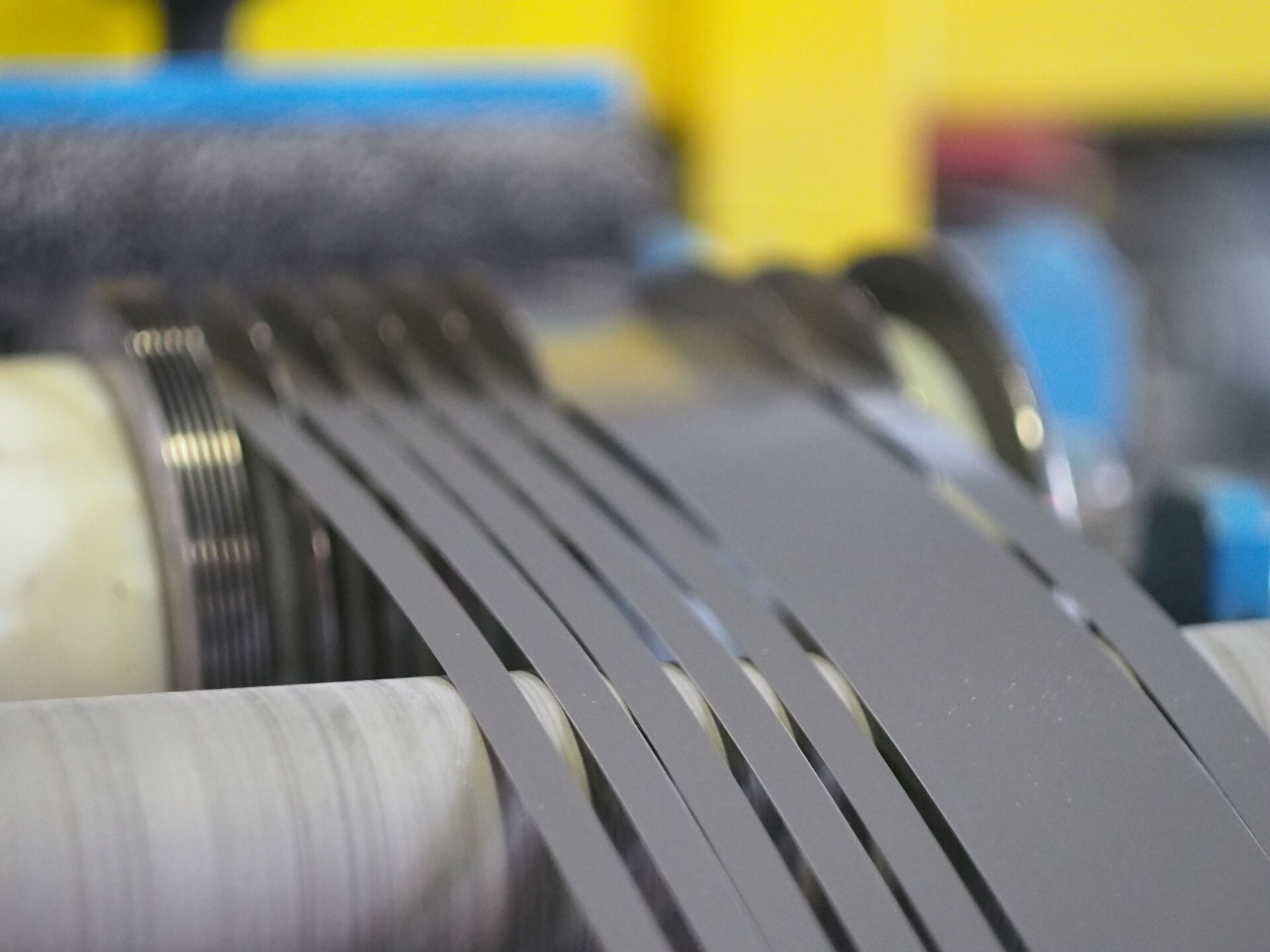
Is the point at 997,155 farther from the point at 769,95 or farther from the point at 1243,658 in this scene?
the point at 1243,658

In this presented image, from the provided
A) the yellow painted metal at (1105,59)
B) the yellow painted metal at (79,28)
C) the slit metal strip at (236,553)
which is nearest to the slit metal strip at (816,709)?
the slit metal strip at (236,553)

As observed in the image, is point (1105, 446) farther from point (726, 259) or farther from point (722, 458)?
point (722, 458)

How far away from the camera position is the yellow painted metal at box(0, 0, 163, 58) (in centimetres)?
110

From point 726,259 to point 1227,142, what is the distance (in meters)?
1.19

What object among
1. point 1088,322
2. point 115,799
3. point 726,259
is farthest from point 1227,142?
point 115,799

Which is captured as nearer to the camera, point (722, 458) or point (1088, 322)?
point (722, 458)

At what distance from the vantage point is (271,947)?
1.26ft

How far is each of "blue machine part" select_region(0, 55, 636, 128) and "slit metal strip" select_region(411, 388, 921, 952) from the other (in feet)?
1.58

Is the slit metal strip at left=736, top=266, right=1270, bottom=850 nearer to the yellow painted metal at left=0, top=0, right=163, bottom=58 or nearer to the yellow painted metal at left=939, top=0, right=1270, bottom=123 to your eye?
the yellow painted metal at left=0, top=0, right=163, bottom=58

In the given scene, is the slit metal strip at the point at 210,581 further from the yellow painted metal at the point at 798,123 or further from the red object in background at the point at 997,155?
the red object in background at the point at 997,155

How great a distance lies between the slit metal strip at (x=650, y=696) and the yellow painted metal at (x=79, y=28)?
0.67 meters

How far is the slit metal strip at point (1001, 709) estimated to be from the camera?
41 cm

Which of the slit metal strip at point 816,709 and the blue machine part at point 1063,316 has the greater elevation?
the slit metal strip at point 816,709

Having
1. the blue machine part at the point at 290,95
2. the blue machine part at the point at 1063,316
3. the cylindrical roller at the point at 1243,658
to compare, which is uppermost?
the blue machine part at the point at 290,95
